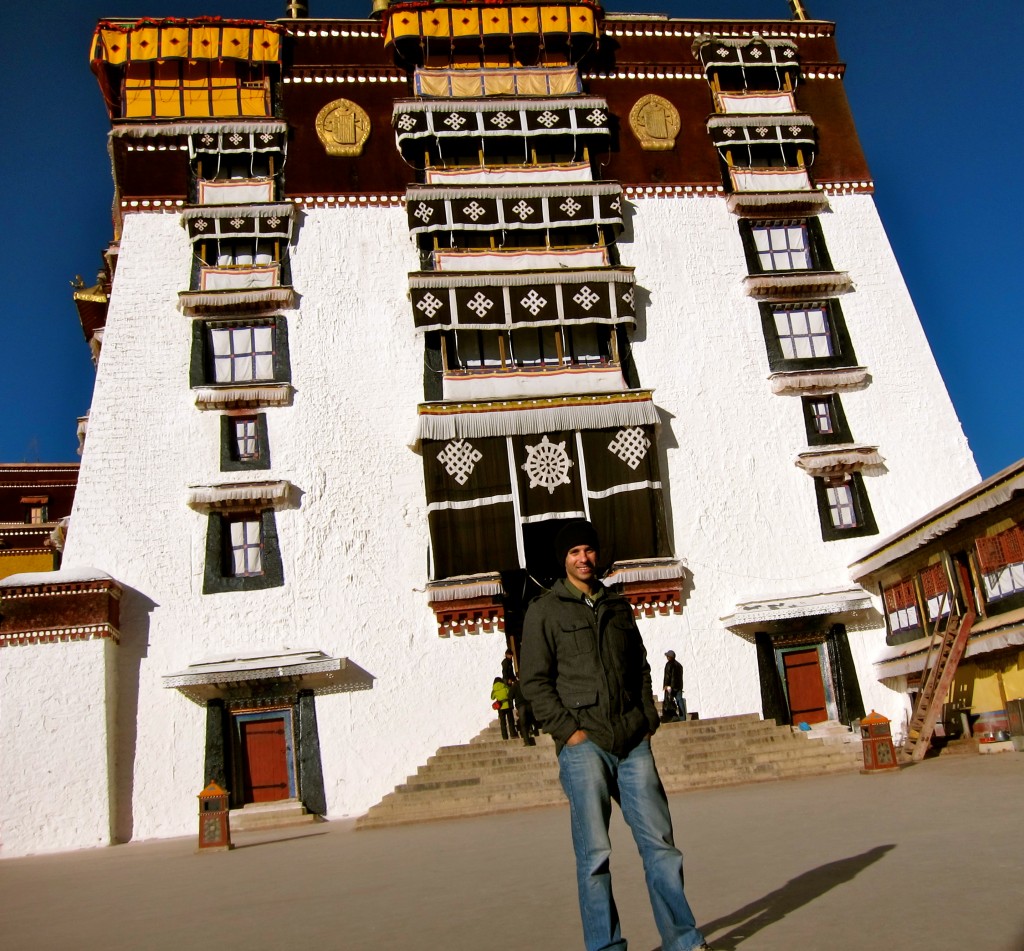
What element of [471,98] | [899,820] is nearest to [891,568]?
[899,820]

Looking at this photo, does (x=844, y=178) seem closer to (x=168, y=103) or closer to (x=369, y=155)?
(x=369, y=155)

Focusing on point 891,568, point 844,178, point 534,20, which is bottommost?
point 891,568

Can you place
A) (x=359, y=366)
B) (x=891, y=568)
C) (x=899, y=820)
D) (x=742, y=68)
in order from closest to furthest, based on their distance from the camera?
(x=899, y=820), (x=891, y=568), (x=359, y=366), (x=742, y=68)

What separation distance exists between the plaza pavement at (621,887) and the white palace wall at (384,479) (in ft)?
20.1

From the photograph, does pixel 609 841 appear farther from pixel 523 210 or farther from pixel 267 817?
pixel 523 210

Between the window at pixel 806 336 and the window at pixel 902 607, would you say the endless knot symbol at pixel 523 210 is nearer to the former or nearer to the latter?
the window at pixel 806 336

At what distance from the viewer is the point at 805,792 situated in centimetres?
998

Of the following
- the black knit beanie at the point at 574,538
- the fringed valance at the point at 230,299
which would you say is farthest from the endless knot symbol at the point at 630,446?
the black knit beanie at the point at 574,538

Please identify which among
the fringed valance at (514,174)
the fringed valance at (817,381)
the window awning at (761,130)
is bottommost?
the fringed valance at (817,381)

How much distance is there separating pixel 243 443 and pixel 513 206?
23.5 feet

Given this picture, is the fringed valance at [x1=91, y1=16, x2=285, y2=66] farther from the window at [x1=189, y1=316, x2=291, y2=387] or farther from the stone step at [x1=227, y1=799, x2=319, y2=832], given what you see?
the stone step at [x1=227, y1=799, x2=319, y2=832]

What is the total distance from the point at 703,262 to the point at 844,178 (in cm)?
396

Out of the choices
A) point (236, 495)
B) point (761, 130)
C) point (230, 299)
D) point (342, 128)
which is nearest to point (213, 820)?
point (236, 495)

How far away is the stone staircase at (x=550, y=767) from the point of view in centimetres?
1264
